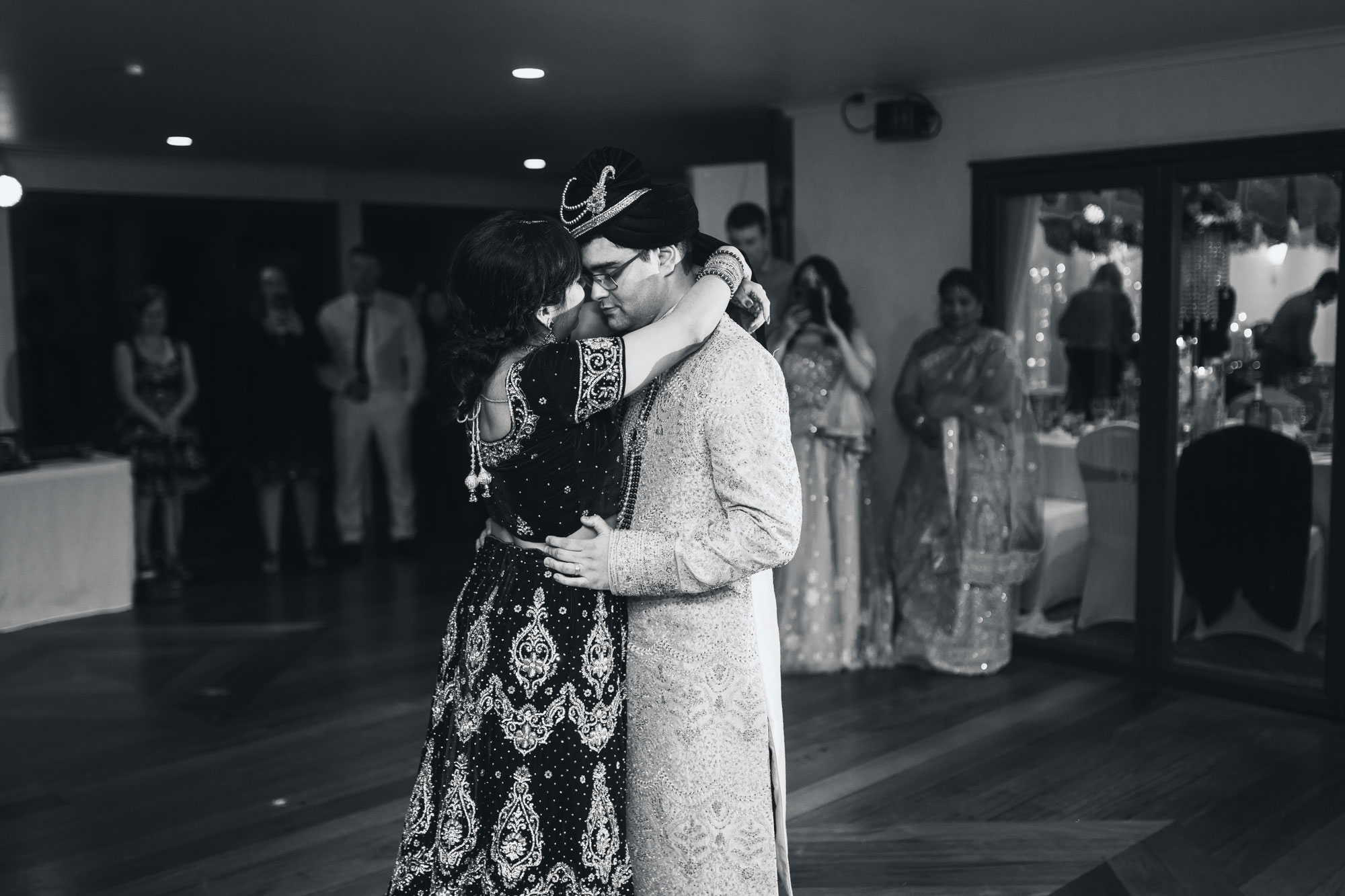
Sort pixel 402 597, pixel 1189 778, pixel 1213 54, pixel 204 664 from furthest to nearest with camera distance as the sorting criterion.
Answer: pixel 402 597 → pixel 204 664 → pixel 1213 54 → pixel 1189 778

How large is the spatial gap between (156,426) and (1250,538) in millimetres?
4997

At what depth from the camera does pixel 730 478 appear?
187 cm

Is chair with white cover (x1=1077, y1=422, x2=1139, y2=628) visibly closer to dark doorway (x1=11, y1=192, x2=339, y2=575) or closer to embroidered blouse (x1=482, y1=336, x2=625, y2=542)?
embroidered blouse (x1=482, y1=336, x2=625, y2=542)

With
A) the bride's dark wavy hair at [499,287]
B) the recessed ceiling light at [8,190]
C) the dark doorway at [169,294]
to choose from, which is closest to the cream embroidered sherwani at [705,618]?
the bride's dark wavy hair at [499,287]

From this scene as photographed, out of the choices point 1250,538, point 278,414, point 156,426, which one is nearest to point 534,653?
point 1250,538

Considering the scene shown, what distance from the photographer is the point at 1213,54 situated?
14.6ft

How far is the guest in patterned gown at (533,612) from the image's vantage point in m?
1.83

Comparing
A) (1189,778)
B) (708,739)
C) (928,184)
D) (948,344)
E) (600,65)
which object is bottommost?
(1189,778)

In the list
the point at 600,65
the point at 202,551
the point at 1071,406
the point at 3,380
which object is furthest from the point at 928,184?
the point at 3,380

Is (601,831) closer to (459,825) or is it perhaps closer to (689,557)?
(459,825)

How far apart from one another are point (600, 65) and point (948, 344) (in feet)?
5.55

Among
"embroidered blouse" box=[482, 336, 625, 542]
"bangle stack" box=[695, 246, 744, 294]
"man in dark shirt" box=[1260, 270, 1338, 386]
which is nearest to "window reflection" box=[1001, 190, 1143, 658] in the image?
"man in dark shirt" box=[1260, 270, 1338, 386]

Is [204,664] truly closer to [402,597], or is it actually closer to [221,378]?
[402,597]

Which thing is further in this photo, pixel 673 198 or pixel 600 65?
pixel 600 65
